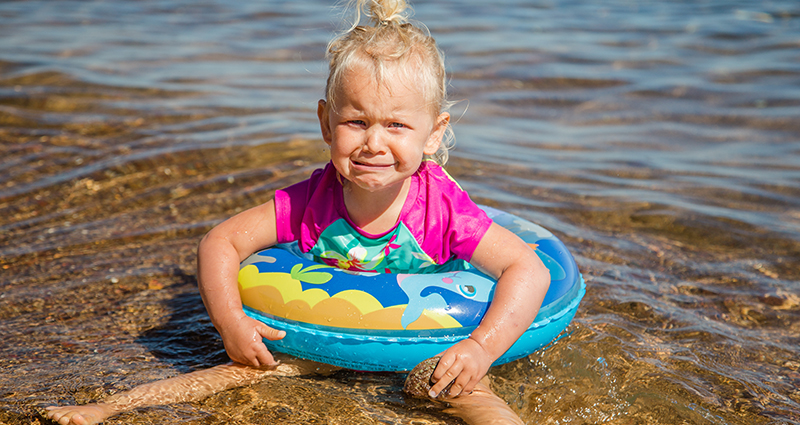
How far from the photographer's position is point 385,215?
10.8 feet

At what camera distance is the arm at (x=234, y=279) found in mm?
3039

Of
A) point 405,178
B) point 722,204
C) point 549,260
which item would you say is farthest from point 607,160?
point 405,178

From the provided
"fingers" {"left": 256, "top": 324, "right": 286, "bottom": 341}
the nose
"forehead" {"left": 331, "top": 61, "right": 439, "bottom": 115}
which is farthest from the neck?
"fingers" {"left": 256, "top": 324, "right": 286, "bottom": 341}

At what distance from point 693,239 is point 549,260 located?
7.19 ft

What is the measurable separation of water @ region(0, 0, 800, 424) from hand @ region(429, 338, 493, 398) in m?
0.16

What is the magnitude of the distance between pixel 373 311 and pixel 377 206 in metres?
0.56

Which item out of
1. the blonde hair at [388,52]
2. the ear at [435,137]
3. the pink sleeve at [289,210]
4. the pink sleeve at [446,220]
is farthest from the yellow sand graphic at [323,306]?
the blonde hair at [388,52]

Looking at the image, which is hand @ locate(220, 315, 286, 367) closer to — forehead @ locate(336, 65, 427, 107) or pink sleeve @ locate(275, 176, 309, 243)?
pink sleeve @ locate(275, 176, 309, 243)

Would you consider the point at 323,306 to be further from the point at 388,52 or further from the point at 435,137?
the point at 388,52

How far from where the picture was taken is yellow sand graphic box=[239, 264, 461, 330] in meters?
2.94

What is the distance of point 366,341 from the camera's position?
2.96 m

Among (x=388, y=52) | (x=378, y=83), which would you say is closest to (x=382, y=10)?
(x=388, y=52)

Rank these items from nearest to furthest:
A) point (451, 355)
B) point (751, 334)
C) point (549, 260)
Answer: point (451, 355) → point (549, 260) → point (751, 334)

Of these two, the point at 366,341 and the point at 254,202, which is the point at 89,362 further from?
the point at 254,202
